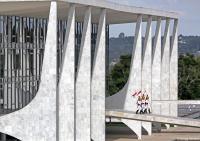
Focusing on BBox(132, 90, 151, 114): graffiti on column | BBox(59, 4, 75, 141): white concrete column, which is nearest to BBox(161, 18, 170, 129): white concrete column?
BBox(132, 90, 151, 114): graffiti on column

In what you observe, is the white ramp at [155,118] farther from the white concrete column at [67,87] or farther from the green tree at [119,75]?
the green tree at [119,75]

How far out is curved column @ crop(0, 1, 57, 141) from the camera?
34781 millimetres

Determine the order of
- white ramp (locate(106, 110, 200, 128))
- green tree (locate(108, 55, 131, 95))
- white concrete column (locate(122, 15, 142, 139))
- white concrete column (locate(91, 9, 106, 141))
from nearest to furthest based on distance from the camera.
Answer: white concrete column (locate(91, 9, 106, 141)), white ramp (locate(106, 110, 200, 128)), white concrete column (locate(122, 15, 142, 139)), green tree (locate(108, 55, 131, 95))

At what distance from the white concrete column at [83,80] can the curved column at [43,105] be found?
4.14 m

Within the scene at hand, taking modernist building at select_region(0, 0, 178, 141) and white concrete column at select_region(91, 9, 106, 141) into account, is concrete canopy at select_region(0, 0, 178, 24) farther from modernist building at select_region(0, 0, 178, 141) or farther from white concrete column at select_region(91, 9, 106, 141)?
white concrete column at select_region(91, 9, 106, 141)

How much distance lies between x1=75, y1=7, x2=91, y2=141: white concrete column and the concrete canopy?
4.57ft

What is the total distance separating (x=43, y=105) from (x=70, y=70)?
3.00m

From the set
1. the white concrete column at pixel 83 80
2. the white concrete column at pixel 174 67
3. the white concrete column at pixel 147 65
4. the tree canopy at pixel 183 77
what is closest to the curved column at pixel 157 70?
the white concrete column at pixel 147 65

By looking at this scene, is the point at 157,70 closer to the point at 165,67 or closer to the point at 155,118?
the point at 165,67

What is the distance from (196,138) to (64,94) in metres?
13.0

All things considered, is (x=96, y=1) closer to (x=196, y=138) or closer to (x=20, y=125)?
(x=20, y=125)

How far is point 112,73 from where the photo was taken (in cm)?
7381

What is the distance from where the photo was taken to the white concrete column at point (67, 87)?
36.8 meters

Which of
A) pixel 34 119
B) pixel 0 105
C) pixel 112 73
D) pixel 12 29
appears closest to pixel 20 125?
pixel 34 119
